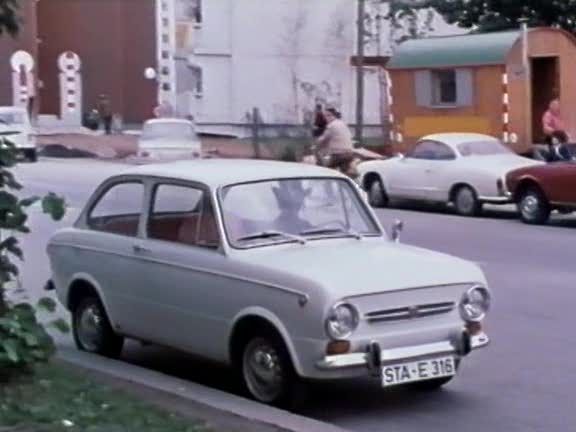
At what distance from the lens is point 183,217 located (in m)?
10.7

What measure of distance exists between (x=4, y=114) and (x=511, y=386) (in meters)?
33.5

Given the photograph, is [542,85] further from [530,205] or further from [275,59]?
[275,59]

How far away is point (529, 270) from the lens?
56.4ft

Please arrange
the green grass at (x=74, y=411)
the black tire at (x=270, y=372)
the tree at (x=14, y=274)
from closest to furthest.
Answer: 1. the green grass at (x=74, y=411)
2. the tree at (x=14, y=274)
3. the black tire at (x=270, y=372)

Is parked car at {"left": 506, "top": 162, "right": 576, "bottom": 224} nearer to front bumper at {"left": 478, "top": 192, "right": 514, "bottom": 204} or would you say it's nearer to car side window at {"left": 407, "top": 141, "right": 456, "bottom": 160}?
front bumper at {"left": 478, "top": 192, "right": 514, "bottom": 204}

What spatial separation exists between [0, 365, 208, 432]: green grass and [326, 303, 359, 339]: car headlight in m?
1.03

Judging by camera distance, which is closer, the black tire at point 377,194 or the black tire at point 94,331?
the black tire at point 94,331

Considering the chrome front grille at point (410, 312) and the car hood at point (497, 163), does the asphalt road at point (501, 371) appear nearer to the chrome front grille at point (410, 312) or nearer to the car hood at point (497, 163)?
the chrome front grille at point (410, 312)

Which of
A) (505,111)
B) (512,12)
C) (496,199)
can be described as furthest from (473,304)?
(512,12)

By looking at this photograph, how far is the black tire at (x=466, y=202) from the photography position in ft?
→ 83.0

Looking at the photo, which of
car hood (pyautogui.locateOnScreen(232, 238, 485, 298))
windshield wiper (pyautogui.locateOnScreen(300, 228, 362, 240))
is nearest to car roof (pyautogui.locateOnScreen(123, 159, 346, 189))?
windshield wiper (pyautogui.locateOnScreen(300, 228, 362, 240))

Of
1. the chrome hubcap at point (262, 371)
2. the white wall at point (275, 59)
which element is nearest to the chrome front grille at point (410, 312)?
the chrome hubcap at point (262, 371)

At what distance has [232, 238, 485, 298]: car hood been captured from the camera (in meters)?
9.30

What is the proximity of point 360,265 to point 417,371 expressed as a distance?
0.72 metres
